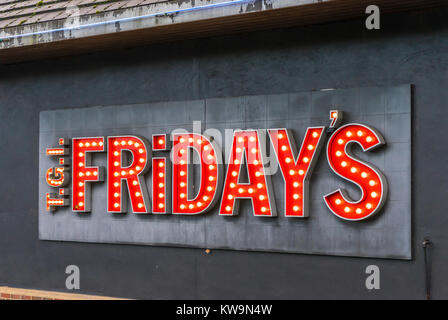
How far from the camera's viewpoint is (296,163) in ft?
28.6

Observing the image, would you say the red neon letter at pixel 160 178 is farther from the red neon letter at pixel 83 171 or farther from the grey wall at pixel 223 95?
the red neon letter at pixel 83 171

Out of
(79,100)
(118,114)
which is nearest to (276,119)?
(118,114)

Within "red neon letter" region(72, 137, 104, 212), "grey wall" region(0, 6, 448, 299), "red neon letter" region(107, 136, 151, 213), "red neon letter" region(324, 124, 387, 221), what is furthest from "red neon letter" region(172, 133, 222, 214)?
"red neon letter" region(324, 124, 387, 221)

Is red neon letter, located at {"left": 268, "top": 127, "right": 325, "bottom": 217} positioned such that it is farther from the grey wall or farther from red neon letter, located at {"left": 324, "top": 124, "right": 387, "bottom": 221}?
the grey wall

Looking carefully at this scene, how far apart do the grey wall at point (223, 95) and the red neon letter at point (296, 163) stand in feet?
2.28

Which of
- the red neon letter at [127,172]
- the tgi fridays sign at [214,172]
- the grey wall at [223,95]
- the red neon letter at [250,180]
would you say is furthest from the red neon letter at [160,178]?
the red neon letter at [250,180]

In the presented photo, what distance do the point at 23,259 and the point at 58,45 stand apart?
399 centimetres

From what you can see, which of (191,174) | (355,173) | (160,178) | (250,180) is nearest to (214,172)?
(191,174)

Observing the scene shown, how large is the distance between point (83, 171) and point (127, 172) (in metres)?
0.93

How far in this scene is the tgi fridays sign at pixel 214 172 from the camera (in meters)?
8.36

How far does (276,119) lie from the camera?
9016 millimetres

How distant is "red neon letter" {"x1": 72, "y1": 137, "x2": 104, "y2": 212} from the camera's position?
Result: 33.7 feet

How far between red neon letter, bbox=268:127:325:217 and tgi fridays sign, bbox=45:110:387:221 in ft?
0.05

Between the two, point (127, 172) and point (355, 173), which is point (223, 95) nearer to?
point (127, 172)
